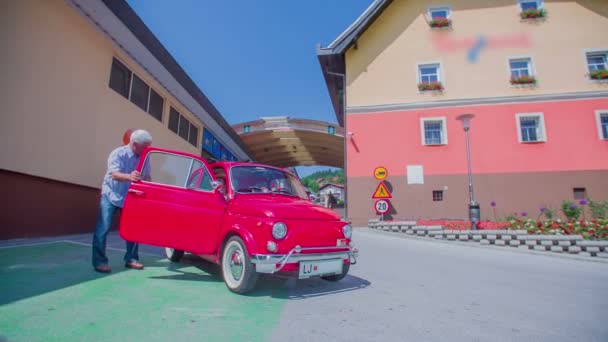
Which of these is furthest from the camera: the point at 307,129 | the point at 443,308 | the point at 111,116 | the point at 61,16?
the point at 307,129

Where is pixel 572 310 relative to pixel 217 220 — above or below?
below

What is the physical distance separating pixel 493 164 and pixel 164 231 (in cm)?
1296

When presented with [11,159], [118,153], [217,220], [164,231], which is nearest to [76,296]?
[164,231]

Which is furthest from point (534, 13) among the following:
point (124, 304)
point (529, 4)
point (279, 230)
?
point (124, 304)

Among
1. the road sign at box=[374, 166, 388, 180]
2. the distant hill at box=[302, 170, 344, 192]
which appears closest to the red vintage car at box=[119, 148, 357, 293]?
the distant hill at box=[302, 170, 344, 192]

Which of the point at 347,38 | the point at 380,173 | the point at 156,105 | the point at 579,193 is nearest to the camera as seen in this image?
the point at 156,105

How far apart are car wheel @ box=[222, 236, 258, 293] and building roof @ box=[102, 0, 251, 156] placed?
6554mm

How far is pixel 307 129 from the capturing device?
1842 centimetres

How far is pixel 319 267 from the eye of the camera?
10.3 feet

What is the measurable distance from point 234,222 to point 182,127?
10.9m

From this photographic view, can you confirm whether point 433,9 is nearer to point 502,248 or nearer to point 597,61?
point 597,61

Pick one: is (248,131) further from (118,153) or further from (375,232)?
(118,153)

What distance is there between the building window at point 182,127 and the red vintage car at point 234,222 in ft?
28.5

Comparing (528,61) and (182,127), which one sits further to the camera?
(528,61)
